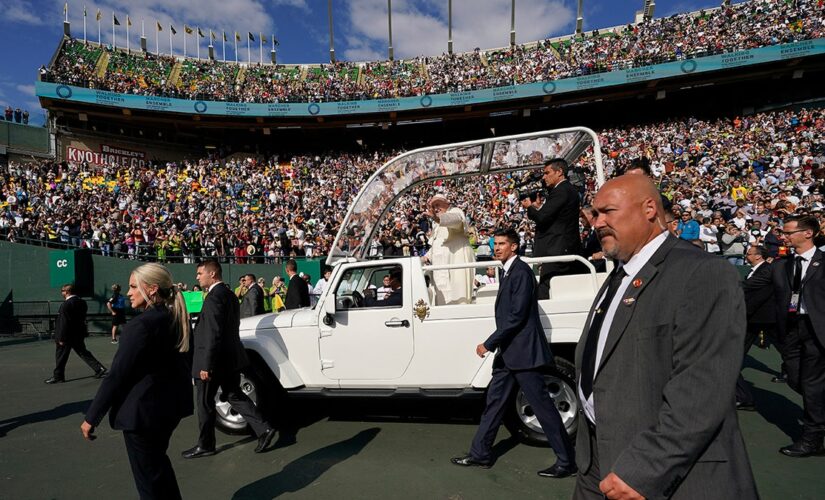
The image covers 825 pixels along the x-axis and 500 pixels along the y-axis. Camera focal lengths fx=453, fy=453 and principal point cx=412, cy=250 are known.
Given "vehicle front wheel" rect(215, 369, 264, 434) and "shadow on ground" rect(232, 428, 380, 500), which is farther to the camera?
"vehicle front wheel" rect(215, 369, 264, 434)

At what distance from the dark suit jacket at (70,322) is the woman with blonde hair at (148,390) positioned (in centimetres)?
618

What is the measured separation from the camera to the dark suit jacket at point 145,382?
2.72 m

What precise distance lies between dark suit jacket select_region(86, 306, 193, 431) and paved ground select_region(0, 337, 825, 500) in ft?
4.19

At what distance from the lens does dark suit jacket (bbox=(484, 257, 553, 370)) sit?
3.69 meters

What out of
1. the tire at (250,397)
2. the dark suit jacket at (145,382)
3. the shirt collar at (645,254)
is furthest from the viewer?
the tire at (250,397)

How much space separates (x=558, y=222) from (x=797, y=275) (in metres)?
2.17

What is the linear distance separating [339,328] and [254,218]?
55.0 ft

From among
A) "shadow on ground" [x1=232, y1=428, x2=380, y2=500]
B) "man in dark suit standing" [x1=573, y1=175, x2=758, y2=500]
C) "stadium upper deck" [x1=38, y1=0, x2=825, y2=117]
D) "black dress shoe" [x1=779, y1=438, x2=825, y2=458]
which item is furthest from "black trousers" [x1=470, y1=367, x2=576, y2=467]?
"stadium upper deck" [x1=38, y1=0, x2=825, y2=117]

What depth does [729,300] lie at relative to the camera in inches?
53.4

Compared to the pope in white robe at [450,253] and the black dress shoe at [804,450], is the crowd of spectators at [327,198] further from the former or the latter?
the black dress shoe at [804,450]

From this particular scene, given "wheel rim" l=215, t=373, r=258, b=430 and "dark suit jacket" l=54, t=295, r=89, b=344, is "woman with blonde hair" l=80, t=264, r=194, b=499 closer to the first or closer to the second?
"wheel rim" l=215, t=373, r=258, b=430

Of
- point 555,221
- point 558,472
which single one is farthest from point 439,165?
point 558,472

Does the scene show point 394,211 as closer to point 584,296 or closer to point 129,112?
point 584,296

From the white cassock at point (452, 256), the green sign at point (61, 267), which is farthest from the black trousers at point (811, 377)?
the green sign at point (61, 267)
